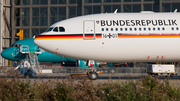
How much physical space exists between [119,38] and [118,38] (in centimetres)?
7

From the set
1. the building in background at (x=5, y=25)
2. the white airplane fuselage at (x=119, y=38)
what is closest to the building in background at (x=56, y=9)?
the building in background at (x=5, y=25)

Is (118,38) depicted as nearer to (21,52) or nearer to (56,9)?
(21,52)

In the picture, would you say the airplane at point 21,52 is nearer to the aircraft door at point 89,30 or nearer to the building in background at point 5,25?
the aircraft door at point 89,30

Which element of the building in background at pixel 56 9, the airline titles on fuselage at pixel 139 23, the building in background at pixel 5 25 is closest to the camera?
the airline titles on fuselage at pixel 139 23

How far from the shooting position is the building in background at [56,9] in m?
50.7

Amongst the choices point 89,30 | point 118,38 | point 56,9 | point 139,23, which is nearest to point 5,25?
point 56,9

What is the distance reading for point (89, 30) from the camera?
1817 cm

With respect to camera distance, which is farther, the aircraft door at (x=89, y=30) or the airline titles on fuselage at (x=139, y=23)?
the airline titles on fuselage at (x=139, y=23)

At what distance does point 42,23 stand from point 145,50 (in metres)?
→ 39.7

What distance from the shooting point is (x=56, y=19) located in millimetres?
53875

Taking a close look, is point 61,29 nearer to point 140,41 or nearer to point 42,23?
point 140,41

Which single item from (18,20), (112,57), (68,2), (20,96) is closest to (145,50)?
(112,57)

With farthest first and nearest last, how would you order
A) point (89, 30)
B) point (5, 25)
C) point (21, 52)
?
point (5, 25) → point (21, 52) → point (89, 30)

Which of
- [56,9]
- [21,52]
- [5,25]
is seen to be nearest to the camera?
[21,52]
